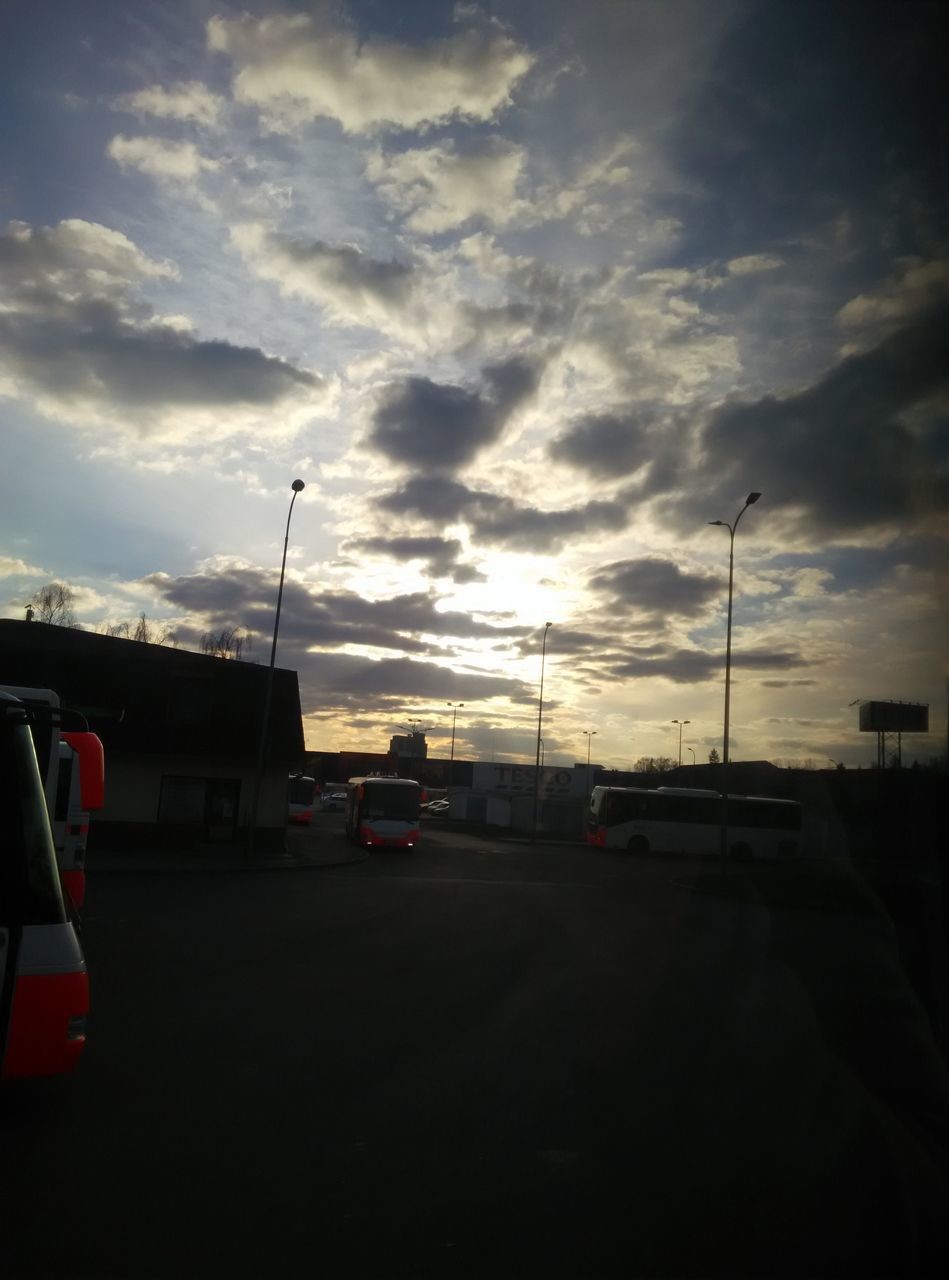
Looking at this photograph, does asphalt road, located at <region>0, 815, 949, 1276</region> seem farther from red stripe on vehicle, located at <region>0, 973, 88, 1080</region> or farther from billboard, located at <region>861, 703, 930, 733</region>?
billboard, located at <region>861, 703, 930, 733</region>

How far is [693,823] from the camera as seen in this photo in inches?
1820

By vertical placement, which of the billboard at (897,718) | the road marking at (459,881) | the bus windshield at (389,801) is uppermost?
the billboard at (897,718)

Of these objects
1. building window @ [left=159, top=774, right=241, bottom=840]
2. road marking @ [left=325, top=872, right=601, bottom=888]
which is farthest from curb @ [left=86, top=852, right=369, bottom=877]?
building window @ [left=159, top=774, right=241, bottom=840]

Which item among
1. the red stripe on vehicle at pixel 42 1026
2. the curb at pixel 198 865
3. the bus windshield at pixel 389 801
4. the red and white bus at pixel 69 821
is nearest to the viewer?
the red stripe on vehicle at pixel 42 1026

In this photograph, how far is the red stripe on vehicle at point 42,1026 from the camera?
522 centimetres

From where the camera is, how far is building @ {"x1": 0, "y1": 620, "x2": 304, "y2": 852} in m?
30.6

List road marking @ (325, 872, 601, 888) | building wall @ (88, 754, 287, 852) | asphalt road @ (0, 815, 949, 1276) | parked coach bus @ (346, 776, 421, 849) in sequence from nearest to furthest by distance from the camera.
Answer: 1. asphalt road @ (0, 815, 949, 1276)
2. road marking @ (325, 872, 601, 888)
3. building wall @ (88, 754, 287, 852)
4. parked coach bus @ (346, 776, 421, 849)

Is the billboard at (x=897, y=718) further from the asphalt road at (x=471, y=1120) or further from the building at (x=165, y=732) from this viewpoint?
the building at (x=165, y=732)

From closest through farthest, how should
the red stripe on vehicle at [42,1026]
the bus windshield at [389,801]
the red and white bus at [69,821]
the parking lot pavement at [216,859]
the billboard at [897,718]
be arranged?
the red stripe on vehicle at [42,1026]
the billboard at [897,718]
the red and white bus at [69,821]
the parking lot pavement at [216,859]
the bus windshield at [389,801]

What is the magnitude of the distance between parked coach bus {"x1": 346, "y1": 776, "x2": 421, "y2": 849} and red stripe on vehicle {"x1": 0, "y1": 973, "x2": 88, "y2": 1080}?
3245cm

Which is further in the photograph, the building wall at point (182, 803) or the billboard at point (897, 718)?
the building wall at point (182, 803)

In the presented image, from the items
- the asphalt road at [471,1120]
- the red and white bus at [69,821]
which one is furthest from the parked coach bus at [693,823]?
the red and white bus at [69,821]

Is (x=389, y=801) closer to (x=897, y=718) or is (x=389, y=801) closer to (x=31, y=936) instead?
(x=897, y=718)

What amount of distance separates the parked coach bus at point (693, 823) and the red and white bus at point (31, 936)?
42155 millimetres
